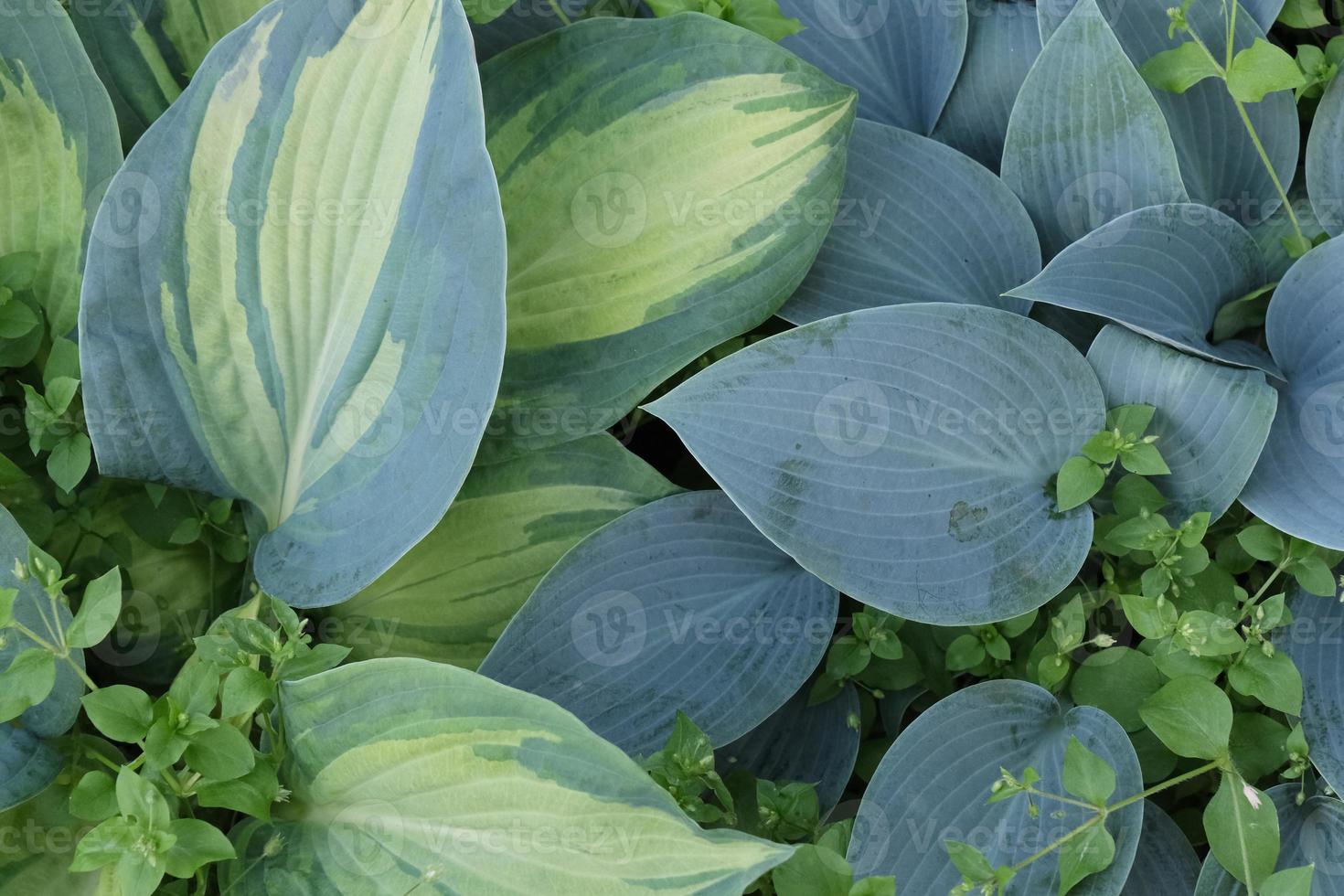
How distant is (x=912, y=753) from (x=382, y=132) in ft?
1.88

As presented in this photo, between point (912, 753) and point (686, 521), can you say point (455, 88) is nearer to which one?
point (686, 521)

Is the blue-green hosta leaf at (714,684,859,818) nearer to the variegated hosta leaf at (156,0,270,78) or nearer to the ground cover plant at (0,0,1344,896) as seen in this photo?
the ground cover plant at (0,0,1344,896)

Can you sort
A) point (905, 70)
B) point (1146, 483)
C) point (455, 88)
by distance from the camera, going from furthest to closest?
1. point (905, 70)
2. point (1146, 483)
3. point (455, 88)

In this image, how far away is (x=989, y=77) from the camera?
1007mm

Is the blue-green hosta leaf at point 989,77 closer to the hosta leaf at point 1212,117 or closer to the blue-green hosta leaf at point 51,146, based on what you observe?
the hosta leaf at point 1212,117

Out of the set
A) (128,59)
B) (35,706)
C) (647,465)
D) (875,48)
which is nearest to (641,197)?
(647,465)

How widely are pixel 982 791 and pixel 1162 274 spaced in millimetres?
419

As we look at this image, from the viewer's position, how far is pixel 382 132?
757mm

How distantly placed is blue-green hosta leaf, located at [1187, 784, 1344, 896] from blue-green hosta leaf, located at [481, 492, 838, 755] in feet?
1.03

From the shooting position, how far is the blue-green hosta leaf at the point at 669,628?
82 cm

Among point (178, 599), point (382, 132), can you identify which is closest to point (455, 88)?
point (382, 132)

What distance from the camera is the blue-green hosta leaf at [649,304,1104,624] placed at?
0.79 metres

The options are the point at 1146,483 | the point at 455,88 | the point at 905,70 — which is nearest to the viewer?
the point at 455,88

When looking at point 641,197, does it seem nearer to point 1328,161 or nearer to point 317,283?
point 317,283
